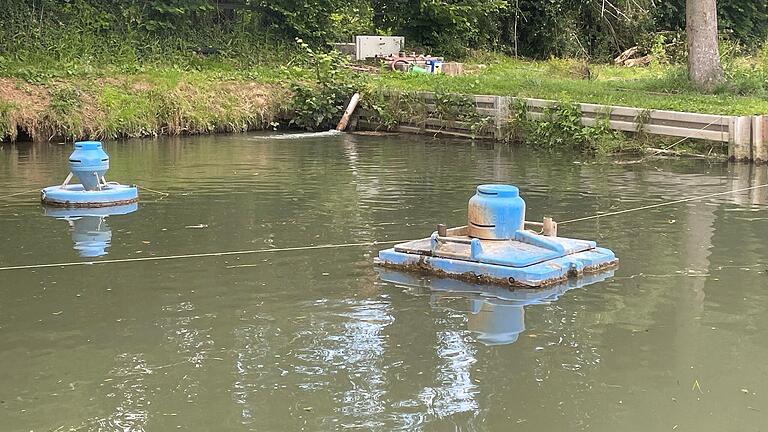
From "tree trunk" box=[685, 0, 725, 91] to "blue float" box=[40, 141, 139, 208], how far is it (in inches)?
492

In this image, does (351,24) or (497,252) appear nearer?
(497,252)

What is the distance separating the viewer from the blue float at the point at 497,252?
26.9ft

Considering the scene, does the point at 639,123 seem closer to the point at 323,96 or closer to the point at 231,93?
the point at 323,96

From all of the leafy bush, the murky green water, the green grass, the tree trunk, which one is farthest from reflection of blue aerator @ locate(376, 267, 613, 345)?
the leafy bush

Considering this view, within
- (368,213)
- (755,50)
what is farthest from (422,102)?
(755,50)

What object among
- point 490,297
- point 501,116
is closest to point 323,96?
point 501,116

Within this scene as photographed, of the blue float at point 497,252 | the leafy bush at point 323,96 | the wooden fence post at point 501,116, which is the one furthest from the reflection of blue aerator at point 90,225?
the leafy bush at point 323,96

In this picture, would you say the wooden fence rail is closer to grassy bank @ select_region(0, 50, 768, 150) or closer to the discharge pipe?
grassy bank @ select_region(0, 50, 768, 150)

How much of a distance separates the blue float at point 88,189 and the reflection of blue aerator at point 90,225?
0.30 ft

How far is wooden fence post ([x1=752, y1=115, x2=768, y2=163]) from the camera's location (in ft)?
51.8

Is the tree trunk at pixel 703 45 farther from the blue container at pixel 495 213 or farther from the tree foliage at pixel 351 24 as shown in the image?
the blue container at pixel 495 213

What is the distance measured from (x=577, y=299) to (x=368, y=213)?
4269 mm

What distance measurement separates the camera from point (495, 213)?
28.1ft

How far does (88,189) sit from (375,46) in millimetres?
15607
